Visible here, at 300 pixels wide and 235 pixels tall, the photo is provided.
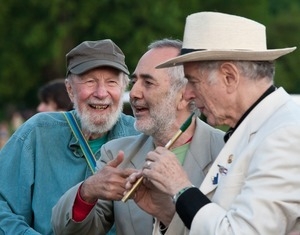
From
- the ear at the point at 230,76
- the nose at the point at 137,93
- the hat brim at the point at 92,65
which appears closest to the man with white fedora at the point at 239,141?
the ear at the point at 230,76

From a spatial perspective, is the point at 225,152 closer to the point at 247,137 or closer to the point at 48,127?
the point at 247,137

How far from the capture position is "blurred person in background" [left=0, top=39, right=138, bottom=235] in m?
6.53

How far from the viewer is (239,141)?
5.13m

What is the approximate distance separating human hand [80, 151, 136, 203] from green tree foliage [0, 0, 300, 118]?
1067 inches

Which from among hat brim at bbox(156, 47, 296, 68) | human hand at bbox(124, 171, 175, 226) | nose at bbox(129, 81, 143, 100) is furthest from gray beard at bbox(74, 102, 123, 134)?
hat brim at bbox(156, 47, 296, 68)

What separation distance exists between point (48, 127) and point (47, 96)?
3.74 meters

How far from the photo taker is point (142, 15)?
114 feet

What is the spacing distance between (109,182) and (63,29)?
92.8 ft

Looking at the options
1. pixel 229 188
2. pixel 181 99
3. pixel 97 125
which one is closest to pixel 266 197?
pixel 229 188

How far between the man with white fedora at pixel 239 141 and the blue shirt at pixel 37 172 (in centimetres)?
147

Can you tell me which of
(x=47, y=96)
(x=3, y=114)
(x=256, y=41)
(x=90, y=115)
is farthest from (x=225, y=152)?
(x=3, y=114)

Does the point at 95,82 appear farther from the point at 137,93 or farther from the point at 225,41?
the point at 225,41

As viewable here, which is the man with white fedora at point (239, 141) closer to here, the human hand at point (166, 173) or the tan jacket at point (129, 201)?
the human hand at point (166, 173)

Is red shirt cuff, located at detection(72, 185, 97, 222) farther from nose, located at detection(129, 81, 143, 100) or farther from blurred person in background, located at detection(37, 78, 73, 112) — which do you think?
blurred person in background, located at detection(37, 78, 73, 112)
